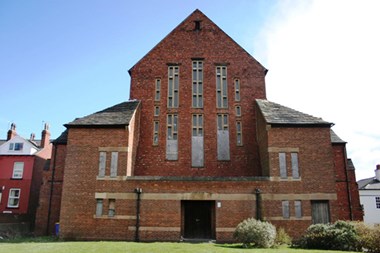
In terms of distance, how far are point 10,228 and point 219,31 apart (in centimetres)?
2381

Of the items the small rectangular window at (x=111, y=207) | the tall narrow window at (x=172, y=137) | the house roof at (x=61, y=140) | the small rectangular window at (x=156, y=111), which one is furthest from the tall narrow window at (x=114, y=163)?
the house roof at (x=61, y=140)

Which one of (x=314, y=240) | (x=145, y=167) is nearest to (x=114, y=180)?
(x=145, y=167)

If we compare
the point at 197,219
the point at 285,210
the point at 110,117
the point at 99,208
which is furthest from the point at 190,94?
the point at 285,210

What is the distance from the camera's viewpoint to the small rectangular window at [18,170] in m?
37.1

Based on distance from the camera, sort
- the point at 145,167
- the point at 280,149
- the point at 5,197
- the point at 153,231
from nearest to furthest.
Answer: the point at 153,231 → the point at 280,149 → the point at 145,167 → the point at 5,197

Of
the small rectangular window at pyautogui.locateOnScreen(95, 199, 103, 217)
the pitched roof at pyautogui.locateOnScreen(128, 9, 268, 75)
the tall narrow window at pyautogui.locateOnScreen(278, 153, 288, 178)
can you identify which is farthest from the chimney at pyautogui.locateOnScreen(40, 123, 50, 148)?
the tall narrow window at pyautogui.locateOnScreen(278, 153, 288, 178)

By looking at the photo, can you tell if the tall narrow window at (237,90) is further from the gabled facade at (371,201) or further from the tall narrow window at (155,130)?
the gabled facade at (371,201)

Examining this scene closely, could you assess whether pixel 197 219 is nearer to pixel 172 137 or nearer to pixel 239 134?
pixel 172 137

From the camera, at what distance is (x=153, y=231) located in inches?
838

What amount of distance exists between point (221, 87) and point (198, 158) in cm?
632

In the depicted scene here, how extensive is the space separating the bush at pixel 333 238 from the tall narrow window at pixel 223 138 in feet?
29.3

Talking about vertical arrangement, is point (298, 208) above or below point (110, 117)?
below

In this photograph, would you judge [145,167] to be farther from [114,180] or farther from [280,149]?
[280,149]

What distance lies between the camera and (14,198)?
119 feet
